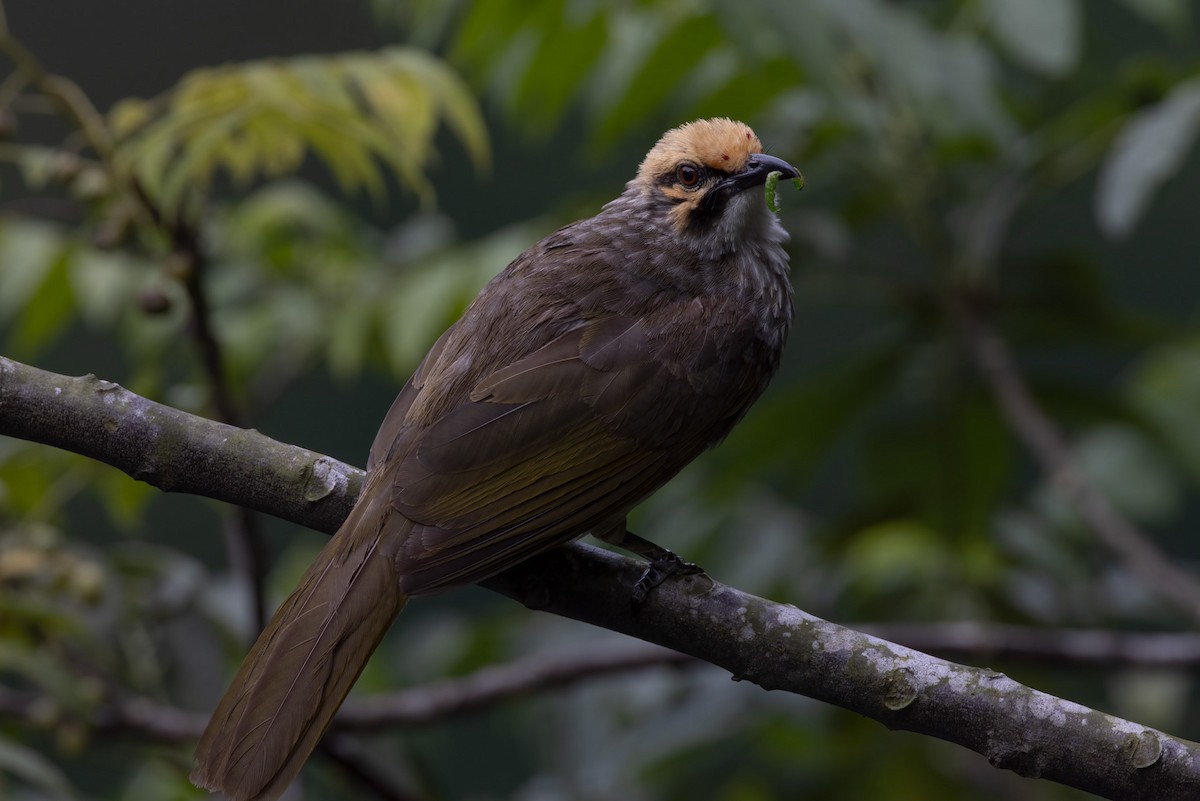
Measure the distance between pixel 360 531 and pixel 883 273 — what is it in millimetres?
2232

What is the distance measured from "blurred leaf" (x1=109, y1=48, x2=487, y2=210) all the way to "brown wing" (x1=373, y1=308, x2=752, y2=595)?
596 mm

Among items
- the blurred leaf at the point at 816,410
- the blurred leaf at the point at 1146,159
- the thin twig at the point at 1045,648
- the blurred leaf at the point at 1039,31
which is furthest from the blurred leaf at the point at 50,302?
the blurred leaf at the point at 1146,159

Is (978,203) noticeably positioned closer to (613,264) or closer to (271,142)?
(613,264)

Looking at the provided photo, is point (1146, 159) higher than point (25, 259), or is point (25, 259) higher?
point (1146, 159)

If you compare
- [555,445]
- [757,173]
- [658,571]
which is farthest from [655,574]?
[757,173]

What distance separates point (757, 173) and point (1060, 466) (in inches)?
51.0

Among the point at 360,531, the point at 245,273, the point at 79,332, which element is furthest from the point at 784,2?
the point at 79,332

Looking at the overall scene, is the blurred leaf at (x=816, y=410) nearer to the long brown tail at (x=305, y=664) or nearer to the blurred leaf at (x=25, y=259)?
the long brown tail at (x=305, y=664)

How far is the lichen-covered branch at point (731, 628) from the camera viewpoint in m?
1.93

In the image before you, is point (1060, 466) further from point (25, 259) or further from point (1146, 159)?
point (25, 259)

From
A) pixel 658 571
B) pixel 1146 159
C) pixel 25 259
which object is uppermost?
pixel 1146 159

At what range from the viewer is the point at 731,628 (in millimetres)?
2100

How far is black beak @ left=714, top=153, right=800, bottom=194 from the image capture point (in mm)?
2762

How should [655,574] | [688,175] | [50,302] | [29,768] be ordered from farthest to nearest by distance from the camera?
[50,302]
[688,175]
[29,768]
[655,574]
